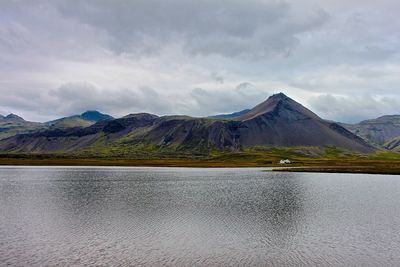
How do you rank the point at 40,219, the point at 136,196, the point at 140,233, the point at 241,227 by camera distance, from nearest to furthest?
the point at 140,233 → the point at 241,227 → the point at 40,219 → the point at 136,196

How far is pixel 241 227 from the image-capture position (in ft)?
144

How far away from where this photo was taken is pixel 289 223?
1841 inches

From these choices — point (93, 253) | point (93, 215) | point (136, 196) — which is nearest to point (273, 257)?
point (93, 253)

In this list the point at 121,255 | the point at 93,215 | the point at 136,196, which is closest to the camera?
the point at 121,255

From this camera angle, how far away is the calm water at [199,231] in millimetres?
31169

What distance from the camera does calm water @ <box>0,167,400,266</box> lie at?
31169 millimetres

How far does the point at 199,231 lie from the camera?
41.6 metres

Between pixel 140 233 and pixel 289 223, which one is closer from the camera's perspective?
pixel 140 233

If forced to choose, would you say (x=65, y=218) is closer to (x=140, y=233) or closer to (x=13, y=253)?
(x=140, y=233)

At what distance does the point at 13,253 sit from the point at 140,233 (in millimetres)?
12597

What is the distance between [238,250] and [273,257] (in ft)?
10.7

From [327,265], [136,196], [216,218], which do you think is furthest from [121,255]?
[136,196]

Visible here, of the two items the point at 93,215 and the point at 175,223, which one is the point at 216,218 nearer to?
the point at 175,223

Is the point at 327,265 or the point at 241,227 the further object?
the point at 241,227
